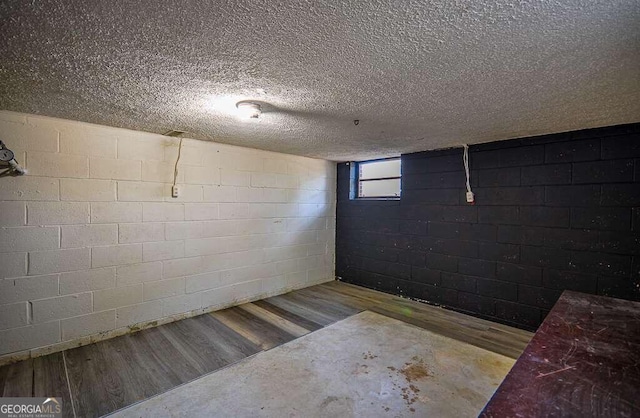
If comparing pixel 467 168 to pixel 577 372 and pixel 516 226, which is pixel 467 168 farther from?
pixel 577 372

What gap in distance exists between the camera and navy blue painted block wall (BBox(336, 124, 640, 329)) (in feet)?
7.94

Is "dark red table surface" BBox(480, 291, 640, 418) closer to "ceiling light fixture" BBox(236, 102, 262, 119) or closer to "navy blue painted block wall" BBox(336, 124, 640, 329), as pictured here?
"navy blue painted block wall" BBox(336, 124, 640, 329)

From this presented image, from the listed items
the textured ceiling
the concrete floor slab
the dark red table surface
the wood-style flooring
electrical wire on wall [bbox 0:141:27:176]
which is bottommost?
the wood-style flooring

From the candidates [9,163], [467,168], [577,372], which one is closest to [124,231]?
[9,163]

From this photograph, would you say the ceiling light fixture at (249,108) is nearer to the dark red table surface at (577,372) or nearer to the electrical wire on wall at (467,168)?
the dark red table surface at (577,372)

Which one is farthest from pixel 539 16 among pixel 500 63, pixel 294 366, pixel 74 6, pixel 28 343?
pixel 28 343

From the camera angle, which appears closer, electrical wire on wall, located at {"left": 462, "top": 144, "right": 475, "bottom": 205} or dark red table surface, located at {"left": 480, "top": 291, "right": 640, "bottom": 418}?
dark red table surface, located at {"left": 480, "top": 291, "right": 640, "bottom": 418}

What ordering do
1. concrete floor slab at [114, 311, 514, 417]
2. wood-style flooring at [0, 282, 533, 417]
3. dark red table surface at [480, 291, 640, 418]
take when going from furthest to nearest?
wood-style flooring at [0, 282, 533, 417] < concrete floor slab at [114, 311, 514, 417] < dark red table surface at [480, 291, 640, 418]

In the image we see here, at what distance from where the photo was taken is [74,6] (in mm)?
1031

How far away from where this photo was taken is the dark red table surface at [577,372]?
80cm

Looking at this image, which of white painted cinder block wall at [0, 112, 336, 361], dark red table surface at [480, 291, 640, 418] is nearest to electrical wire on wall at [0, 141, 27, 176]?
white painted cinder block wall at [0, 112, 336, 361]

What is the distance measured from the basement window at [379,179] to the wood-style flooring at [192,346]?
4.95 ft

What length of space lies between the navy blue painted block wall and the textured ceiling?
39cm

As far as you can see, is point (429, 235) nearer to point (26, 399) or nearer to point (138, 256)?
point (138, 256)
